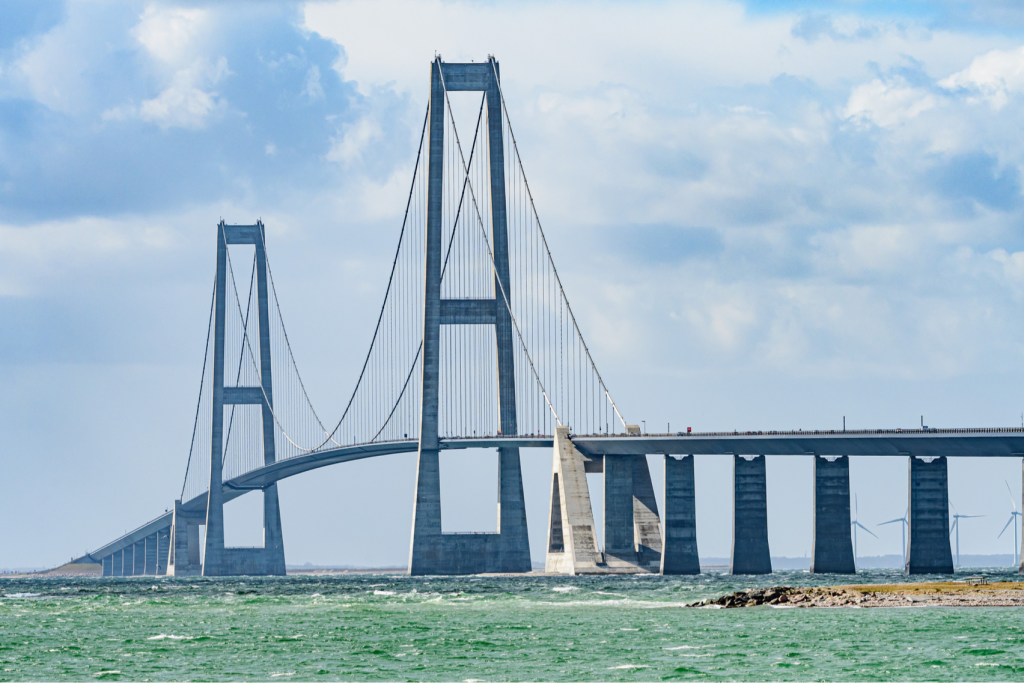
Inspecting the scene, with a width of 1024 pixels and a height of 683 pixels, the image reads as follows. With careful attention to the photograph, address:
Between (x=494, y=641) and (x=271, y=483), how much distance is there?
106 meters

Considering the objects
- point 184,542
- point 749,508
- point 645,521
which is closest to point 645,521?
point 645,521

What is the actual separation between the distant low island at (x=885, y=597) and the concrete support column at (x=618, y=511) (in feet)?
117

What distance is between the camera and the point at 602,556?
103 m

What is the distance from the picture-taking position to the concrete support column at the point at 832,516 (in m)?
94.1

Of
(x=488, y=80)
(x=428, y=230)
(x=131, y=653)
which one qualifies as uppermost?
(x=488, y=80)

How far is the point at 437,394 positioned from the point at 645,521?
51.0 feet

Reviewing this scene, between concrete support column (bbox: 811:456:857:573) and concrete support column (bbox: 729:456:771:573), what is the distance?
12.2ft

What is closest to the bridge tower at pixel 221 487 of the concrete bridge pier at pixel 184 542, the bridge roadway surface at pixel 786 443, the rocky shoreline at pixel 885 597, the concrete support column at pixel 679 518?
the concrete bridge pier at pixel 184 542

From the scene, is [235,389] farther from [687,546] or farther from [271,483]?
[687,546]

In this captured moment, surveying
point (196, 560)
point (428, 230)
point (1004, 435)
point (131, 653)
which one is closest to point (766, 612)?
point (131, 653)

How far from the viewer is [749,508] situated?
97.9 metres

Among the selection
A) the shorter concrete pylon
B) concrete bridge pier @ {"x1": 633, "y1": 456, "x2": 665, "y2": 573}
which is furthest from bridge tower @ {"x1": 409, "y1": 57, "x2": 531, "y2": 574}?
concrete bridge pier @ {"x1": 633, "y1": 456, "x2": 665, "y2": 573}

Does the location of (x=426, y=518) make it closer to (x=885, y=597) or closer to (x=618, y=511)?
(x=618, y=511)

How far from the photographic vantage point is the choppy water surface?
4238 cm
